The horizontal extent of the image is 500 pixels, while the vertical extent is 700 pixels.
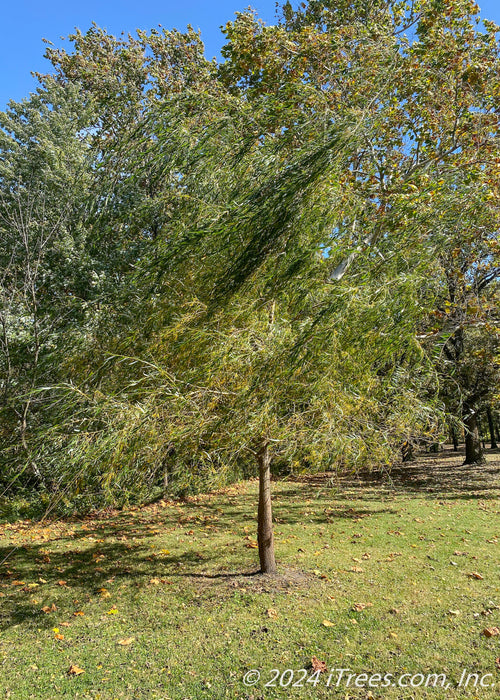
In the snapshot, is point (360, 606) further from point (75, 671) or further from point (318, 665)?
point (75, 671)

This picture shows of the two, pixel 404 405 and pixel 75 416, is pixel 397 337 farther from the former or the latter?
pixel 75 416

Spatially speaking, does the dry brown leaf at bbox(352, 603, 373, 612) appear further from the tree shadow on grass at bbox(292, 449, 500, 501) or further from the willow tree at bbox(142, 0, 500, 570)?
the tree shadow on grass at bbox(292, 449, 500, 501)

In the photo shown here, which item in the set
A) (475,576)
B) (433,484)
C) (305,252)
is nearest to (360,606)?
(475,576)

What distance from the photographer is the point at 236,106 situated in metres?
4.75

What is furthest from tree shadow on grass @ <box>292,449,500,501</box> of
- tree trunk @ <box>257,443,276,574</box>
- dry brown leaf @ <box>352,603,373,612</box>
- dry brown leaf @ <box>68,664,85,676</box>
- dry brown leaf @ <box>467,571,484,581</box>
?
dry brown leaf @ <box>68,664,85,676</box>

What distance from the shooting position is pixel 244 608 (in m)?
5.06

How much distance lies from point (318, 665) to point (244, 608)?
1.43 m

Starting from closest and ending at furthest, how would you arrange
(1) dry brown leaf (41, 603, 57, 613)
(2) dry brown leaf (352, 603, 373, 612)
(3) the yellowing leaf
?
(3) the yellowing leaf, (2) dry brown leaf (352, 603, 373, 612), (1) dry brown leaf (41, 603, 57, 613)

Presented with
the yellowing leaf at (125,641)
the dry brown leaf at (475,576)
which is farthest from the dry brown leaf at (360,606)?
the yellowing leaf at (125,641)

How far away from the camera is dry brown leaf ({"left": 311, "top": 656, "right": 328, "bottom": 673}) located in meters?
3.78

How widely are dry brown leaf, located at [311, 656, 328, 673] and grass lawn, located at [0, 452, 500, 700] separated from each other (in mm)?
35

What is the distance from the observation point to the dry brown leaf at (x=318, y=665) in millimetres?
3775

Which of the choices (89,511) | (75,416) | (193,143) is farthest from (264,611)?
(89,511)

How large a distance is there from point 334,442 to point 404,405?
1.09 m
